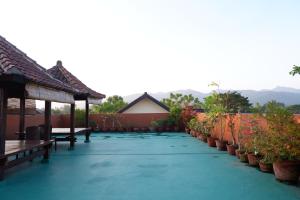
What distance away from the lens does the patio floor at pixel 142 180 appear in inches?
235

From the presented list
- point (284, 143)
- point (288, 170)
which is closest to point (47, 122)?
point (284, 143)

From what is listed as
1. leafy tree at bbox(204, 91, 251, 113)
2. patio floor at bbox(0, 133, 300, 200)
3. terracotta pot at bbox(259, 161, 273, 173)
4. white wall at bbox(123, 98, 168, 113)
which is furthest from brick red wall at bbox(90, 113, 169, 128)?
terracotta pot at bbox(259, 161, 273, 173)

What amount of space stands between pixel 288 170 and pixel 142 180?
3.11 metres

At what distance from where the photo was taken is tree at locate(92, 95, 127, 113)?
38.3 meters

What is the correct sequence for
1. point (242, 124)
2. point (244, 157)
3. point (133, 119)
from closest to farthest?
point (244, 157)
point (242, 124)
point (133, 119)

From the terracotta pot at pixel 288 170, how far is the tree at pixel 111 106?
104ft

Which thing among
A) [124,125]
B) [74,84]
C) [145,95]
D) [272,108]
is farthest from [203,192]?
[145,95]

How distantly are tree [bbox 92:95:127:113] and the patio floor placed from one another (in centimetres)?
2783

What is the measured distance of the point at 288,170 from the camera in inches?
267

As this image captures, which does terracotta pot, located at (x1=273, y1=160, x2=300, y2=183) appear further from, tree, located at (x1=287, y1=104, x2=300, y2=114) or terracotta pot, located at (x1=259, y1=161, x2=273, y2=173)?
tree, located at (x1=287, y1=104, x2=300, y2=114)

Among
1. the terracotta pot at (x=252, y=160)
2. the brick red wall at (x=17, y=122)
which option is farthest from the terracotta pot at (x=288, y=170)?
the brick red wall at (x=17, y=122)

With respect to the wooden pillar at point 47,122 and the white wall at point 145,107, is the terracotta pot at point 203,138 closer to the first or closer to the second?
the wooden pillar at point 47,122

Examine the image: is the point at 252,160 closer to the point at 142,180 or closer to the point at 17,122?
the point at 142,180

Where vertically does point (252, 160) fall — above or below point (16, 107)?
below
